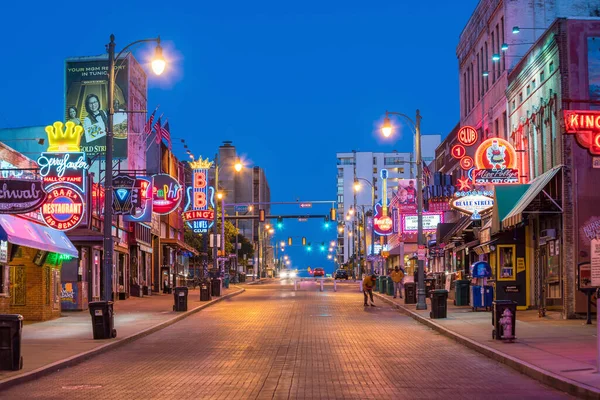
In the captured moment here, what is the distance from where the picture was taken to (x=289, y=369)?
54.3 feet

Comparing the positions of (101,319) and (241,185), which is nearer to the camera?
(101,319)

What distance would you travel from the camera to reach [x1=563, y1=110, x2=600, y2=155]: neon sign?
66.9ft

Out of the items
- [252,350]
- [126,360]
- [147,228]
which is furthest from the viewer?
[147,228]

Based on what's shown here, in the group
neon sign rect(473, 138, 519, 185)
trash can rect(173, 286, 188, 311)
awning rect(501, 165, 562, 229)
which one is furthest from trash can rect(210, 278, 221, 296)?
awning rect(501, 165, 562, 229)

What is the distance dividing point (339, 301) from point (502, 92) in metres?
13.8

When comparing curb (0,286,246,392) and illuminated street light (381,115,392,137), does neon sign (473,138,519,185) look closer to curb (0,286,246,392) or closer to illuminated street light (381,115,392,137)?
illuminated street light (381,115,392,137)

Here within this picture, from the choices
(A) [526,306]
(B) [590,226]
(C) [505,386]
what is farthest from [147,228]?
(C) [505,386]

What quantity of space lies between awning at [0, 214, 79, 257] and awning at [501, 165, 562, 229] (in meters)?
14.7

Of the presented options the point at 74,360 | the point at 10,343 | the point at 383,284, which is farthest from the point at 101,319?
the point at 383,284

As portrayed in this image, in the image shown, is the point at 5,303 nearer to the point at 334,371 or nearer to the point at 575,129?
the point at 334,371

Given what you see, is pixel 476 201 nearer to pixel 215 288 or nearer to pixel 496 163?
pixel 496 163

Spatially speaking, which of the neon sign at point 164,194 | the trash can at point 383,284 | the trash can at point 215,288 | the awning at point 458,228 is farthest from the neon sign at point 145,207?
the trash can at point 383,284

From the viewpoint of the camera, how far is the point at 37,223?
2925cm

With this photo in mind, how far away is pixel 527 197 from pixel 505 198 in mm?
2397
